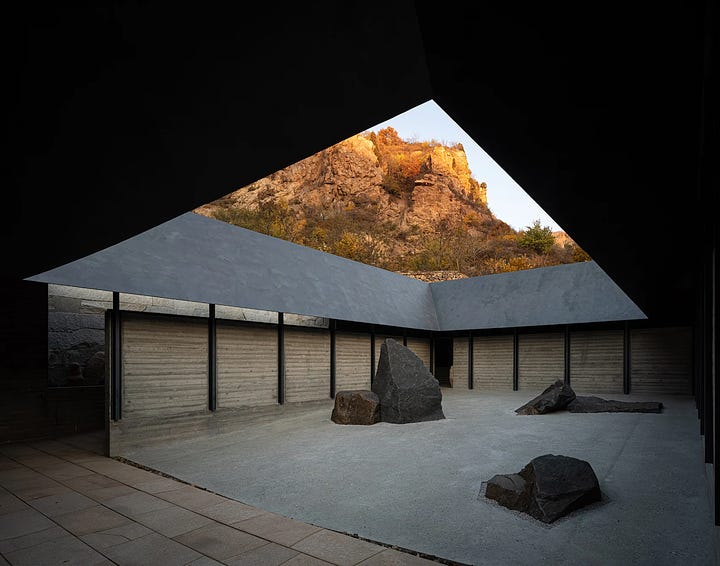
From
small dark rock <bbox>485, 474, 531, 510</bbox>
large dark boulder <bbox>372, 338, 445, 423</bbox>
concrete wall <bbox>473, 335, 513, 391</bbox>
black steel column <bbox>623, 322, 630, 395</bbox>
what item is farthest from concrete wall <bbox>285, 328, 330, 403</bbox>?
black steel column <bbox>623, 322, 630, 395</bbox>

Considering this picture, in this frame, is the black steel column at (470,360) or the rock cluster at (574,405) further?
the black steel column at (470,360)

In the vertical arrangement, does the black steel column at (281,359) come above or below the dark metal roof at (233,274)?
below

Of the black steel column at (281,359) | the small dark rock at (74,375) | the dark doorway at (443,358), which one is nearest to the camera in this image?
the small dark rock at (74,375)

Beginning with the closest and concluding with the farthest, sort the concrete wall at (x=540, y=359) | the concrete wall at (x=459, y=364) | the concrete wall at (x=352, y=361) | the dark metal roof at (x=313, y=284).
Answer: the dark metal roof at (x=313, y=284) < the concrete wall at (x=352, y=361) < the concrete wall at (x=540, y=359) < the concrete wall at (x=459, y=364)

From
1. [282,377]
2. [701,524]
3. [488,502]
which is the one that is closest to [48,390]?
[282,377]

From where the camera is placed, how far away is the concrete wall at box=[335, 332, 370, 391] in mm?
13297

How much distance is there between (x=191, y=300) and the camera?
29.2 ft

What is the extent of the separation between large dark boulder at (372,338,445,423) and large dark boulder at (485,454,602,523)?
16.7 feet

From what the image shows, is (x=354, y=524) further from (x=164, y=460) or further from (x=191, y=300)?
(x=191, y=300)

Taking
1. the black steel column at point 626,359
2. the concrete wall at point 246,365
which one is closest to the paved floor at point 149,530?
the concrete wall at point 246,365

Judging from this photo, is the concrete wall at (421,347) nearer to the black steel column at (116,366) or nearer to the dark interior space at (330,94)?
the black steel column at (116,366)

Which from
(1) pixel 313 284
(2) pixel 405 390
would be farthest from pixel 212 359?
(2) pixel 405 390

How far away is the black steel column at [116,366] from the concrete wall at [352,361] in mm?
6409

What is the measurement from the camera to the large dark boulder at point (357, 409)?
1005 centimetres
